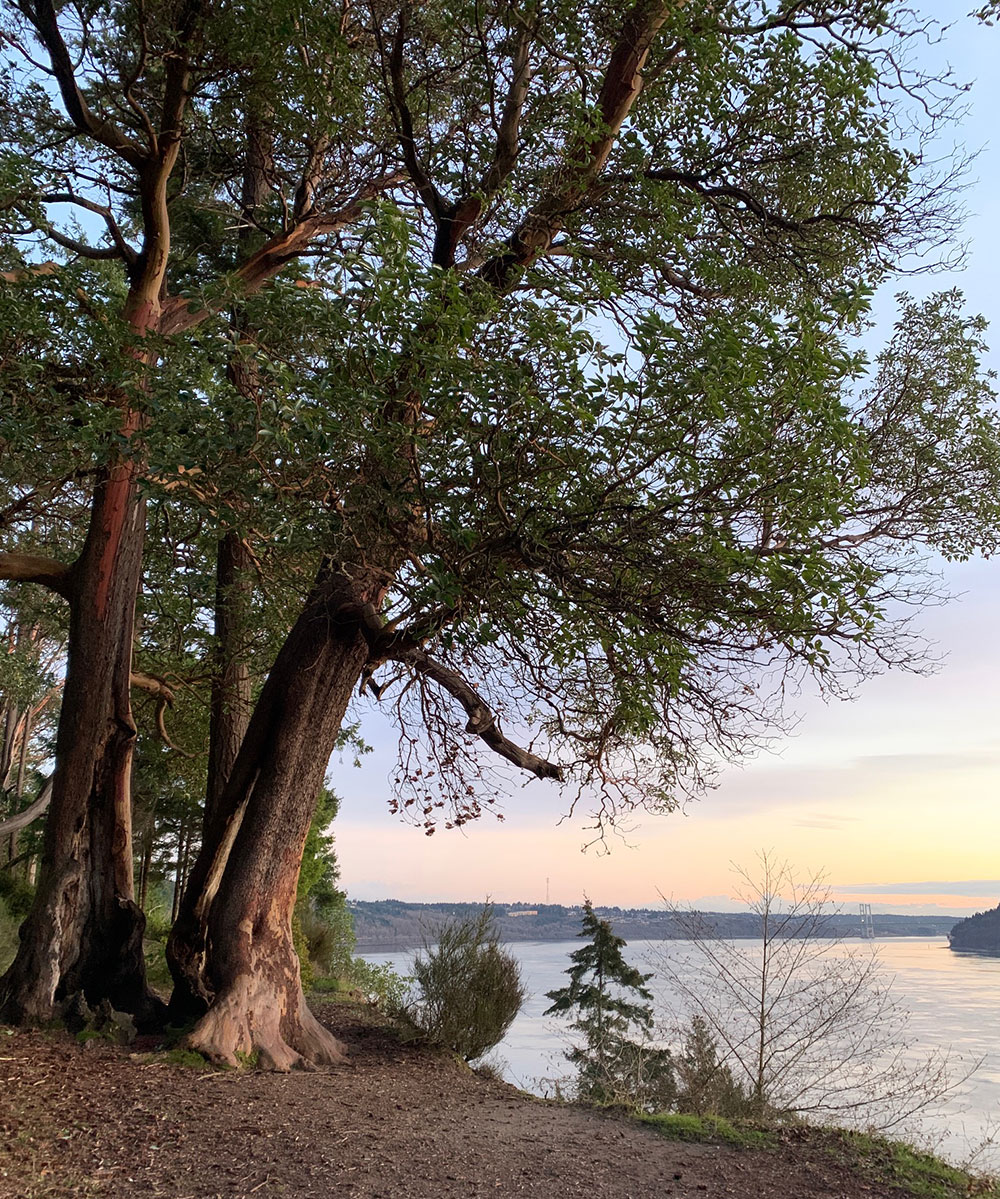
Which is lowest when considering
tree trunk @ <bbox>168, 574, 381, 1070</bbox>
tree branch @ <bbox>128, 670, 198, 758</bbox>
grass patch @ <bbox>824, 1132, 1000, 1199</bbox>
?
grass patch @ <bbox>824, 1132, 1000, 1199</bbox>

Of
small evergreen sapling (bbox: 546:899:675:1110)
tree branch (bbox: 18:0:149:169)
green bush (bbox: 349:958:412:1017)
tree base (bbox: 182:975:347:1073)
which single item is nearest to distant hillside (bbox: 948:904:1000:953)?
small evergreen sapling (bbox: 546:899:675:1110)

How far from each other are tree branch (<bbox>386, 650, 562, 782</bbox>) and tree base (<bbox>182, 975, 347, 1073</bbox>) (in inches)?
108

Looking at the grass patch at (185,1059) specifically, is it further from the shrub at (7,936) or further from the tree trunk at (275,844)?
the shrub at (7,936)

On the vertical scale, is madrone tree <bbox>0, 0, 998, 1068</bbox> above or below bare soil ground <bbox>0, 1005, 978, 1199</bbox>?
above

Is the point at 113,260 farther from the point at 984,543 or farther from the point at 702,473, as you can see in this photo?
the point at 984,543

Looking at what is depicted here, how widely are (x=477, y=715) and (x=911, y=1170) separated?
460 cm

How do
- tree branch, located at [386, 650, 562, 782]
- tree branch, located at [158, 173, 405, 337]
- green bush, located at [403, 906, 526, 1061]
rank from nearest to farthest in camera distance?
tree branch, located at [386, 650, 562, 782]
tree branch, located at [158, 173, 405, 337]
green bush, located at [403, 906, 526, 1061]

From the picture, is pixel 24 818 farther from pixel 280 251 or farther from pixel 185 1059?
pixel 280 251

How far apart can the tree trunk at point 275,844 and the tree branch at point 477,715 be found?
1.98 ft

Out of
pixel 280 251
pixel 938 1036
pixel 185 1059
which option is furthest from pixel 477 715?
pixel 938 1036

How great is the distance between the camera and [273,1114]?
20.1 feet

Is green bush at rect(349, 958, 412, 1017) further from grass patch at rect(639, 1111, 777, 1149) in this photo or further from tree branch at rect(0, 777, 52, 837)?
tree branch at rect(0, 777, 52, 837)

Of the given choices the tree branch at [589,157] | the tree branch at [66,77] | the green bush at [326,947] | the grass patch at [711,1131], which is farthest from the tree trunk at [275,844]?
the green bush at [326,947]

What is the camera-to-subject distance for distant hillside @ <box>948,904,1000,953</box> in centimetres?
1738
